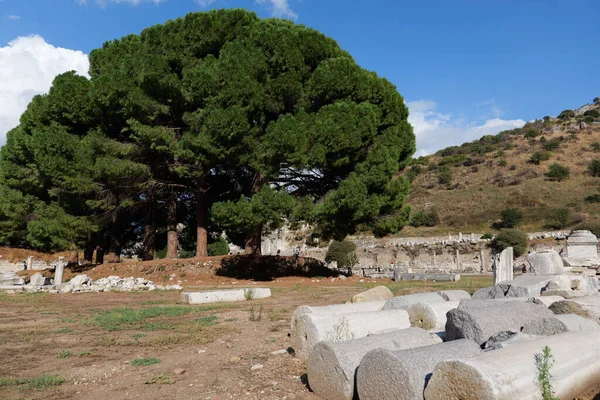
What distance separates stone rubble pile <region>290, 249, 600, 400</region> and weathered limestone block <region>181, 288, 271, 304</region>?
6.60m

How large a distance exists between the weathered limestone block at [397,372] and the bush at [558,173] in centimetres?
5490

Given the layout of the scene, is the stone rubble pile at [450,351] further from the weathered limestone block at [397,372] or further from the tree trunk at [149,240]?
the tree trunk at [149,240]

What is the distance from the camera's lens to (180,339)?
6.81m

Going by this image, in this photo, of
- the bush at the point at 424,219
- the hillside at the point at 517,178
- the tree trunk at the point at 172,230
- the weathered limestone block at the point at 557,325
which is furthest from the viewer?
the bush at the point at 424,219

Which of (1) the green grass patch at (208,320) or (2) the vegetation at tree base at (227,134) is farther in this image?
(2) the vegetation at tree base at (227,134)

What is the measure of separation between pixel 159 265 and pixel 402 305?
14.8 m

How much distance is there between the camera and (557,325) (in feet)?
14.5

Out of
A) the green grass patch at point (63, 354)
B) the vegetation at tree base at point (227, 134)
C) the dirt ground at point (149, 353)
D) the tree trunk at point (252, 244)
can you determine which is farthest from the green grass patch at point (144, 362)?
the tree trunk at point (252, 244)

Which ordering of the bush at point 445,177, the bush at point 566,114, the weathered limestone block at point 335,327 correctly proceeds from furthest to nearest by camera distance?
the bush at point 566,114 < the bush at point 445,177 < the weathered limestone block at point 335,327

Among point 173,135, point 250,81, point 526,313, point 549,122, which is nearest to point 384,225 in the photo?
point 250,81

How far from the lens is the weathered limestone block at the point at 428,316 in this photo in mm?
5867

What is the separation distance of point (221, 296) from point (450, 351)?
9395 mm

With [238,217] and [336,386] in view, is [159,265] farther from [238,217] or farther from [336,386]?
[336,386]

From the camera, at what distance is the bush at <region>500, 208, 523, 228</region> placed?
133 feet
